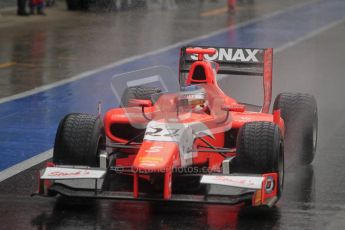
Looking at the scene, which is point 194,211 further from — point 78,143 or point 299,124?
point 299,124

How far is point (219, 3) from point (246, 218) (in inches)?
1105

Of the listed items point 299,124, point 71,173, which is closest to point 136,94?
point 299,124

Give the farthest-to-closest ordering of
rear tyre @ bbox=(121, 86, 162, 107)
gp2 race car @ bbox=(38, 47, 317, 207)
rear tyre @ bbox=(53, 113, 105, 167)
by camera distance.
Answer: rear tyre @ bbox=(121, 86, 162, 107), rear tyre @ bbox=(53, 113, 105, 167), gp2 race car @ bbox=(38, 47, 317, 207)

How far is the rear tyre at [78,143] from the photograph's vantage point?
32.4 ft

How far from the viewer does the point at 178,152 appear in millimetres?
9570

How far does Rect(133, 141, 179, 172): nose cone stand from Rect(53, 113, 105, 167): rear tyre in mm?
565

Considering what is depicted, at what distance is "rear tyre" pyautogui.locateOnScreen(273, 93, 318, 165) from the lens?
1152 cm

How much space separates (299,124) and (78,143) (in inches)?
109

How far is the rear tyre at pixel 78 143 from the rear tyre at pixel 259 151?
1329 mm

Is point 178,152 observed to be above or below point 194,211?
above

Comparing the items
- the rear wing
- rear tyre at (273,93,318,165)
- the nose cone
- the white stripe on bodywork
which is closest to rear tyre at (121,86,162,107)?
the rear wing

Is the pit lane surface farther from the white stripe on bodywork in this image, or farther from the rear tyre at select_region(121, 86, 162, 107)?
the rear tyre at select_region(121, 86, 162, 107)

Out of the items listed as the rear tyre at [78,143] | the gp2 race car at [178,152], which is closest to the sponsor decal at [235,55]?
the gp2 race car at [178,152]

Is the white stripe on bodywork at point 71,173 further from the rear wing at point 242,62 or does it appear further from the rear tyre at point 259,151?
the rear wing at point 242,62
